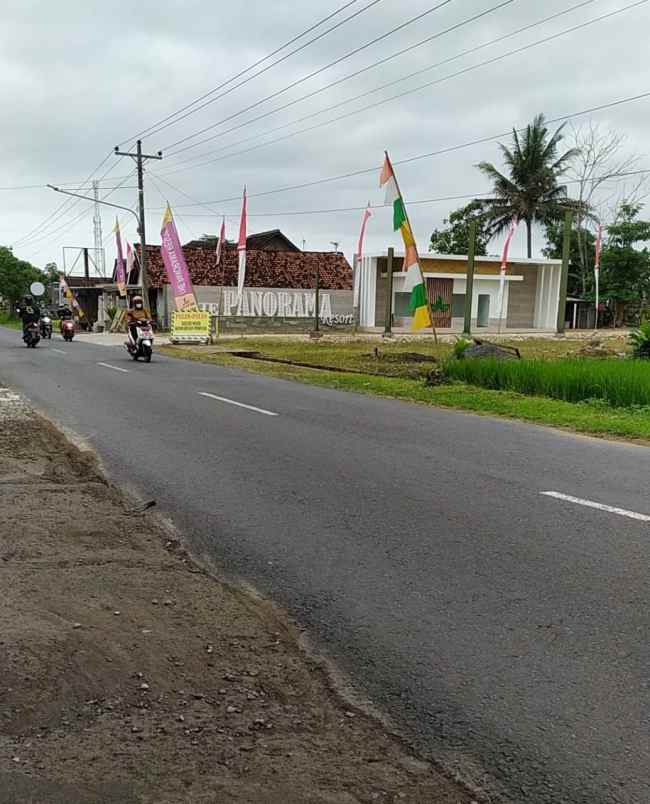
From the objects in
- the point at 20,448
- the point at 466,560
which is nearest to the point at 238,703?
the point at 466,560

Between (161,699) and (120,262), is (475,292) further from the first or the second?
(161,699)

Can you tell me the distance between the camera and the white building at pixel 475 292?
4556 cm

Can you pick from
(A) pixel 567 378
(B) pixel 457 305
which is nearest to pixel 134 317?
(A) pixel 567 378

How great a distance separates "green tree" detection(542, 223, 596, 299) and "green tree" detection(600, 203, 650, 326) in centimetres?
191

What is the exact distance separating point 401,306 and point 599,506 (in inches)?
1602

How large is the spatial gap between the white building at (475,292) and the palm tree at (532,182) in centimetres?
581

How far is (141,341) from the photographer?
848 inches

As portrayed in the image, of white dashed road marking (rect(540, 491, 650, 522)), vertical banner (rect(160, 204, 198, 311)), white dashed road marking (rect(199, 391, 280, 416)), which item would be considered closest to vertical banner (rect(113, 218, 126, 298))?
vertical banner (rect(160, 204, 198, 311))

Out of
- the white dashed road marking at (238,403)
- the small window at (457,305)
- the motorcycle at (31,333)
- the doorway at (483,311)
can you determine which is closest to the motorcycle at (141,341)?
the motorcycle at (31,333)

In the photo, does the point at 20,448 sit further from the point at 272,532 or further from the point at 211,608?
the point at 211,608

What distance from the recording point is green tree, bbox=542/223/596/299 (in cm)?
5695

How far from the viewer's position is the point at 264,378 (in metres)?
17.7

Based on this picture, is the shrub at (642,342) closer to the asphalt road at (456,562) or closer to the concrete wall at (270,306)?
the asphalt road at (456,562)

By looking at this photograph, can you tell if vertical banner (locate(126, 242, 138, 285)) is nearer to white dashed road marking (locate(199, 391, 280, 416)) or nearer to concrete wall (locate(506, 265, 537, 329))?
concrete wall (locate(506, 265, 537, 329))
